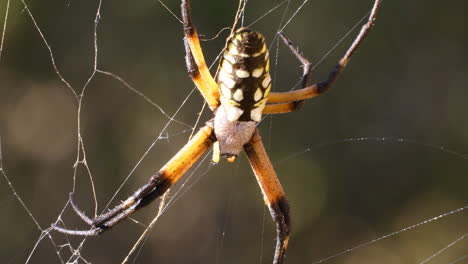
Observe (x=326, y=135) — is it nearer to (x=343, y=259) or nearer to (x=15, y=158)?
(x=343, y=259)

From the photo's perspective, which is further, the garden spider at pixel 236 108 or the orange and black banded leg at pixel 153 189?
the orange and black banded leg at pixel 153 189

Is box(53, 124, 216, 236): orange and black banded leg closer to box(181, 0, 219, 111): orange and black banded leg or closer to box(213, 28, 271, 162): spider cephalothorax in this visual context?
box(213, 28, 271, 162): spider cephalothorax

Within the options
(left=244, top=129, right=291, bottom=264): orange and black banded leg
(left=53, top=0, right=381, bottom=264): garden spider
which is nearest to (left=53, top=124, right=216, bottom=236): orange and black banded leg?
(left=53, top=0, right=381, bottom=264): garden spider

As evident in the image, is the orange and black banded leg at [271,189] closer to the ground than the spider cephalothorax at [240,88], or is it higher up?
closer to the ground

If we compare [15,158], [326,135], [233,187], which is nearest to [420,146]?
[326,135]

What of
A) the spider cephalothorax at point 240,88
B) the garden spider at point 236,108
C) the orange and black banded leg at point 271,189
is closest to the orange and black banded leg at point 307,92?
the garden spider at point 236,108

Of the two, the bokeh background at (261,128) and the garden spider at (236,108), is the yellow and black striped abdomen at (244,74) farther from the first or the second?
the bokeh background at (261,128)
